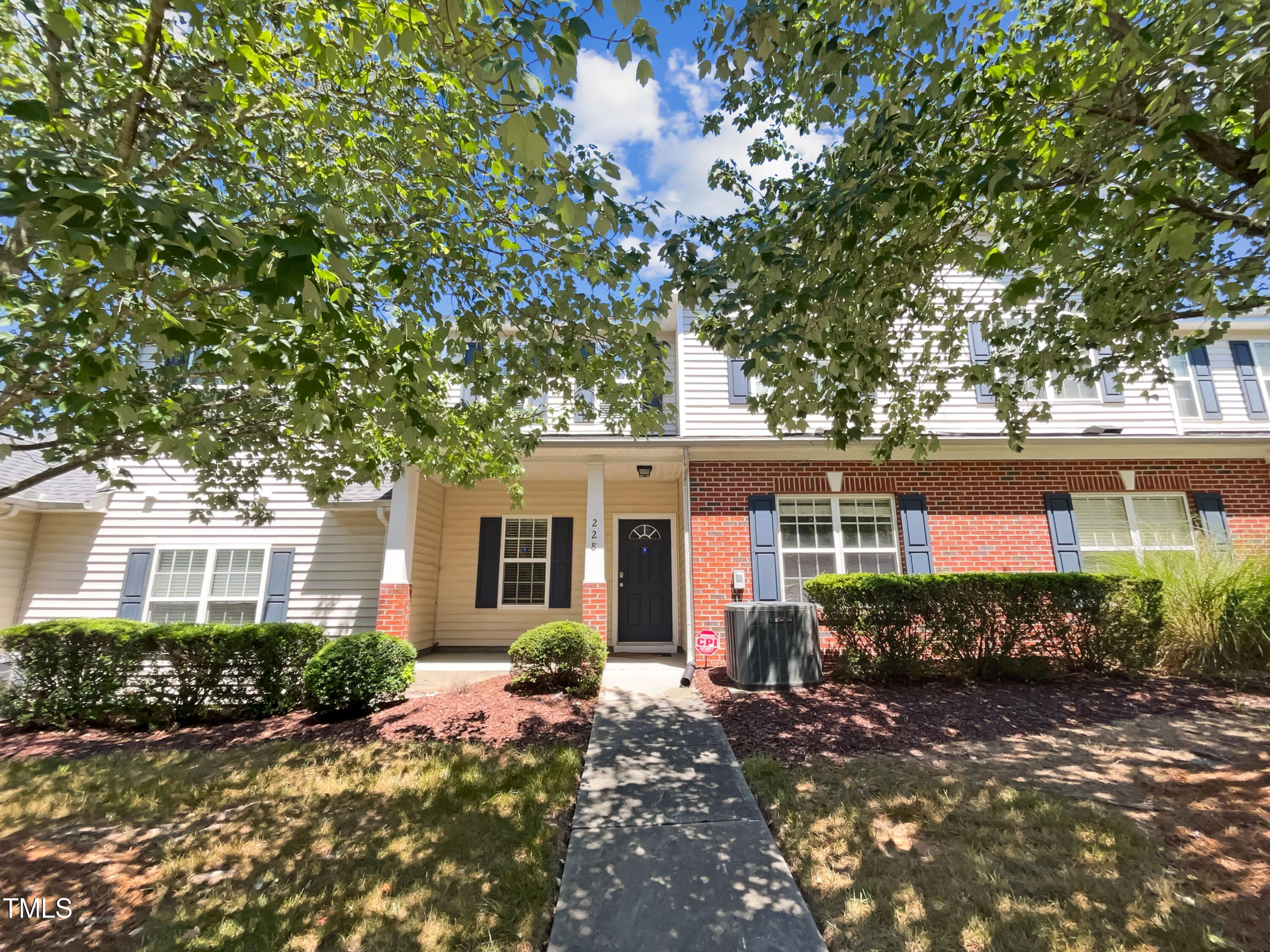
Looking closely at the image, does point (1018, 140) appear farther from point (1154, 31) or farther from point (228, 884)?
point (228, 884)

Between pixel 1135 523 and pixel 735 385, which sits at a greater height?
pixel 735 385

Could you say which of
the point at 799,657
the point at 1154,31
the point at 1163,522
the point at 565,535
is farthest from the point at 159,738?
the point at 1163,522

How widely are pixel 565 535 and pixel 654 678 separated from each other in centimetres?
362

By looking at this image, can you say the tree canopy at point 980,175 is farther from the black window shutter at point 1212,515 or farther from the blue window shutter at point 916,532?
the black window shutter at point 1212,515

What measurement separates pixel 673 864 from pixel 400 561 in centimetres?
634

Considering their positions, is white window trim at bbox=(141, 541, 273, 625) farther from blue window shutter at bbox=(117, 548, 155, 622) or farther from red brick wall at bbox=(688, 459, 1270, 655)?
red brick wall at bbox=(688, 459, 1270, 655)

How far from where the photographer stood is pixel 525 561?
10.6 metres

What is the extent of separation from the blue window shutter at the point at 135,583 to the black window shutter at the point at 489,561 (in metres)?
5.37

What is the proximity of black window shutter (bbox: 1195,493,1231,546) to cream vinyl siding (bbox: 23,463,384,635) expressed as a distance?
13.5 m

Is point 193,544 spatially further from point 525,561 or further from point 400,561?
point 525,561

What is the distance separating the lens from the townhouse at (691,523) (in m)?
8.65

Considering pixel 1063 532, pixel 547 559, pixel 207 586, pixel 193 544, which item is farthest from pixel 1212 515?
→ pixel 193 544

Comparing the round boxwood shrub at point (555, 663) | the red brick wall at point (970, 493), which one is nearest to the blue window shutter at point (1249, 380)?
the red brick wall at point (970, 493)

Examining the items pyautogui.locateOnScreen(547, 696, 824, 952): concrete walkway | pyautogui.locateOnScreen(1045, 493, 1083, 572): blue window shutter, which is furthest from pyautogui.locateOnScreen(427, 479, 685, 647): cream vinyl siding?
pyautogui.locateOnScreen(1045, 493, 1083, 572): blue window shutter
